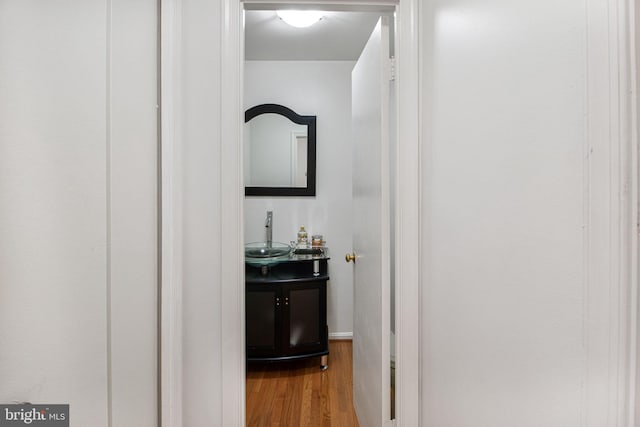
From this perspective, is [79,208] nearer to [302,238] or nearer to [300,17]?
[300,17]

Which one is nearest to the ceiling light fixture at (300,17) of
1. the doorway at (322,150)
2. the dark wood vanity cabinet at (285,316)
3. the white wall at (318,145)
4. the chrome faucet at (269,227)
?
the doorway at (322,150)

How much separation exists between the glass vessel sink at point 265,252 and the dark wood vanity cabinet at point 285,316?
118 mm

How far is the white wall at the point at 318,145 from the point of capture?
3055 mm

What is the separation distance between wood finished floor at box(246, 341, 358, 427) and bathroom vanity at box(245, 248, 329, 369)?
0.16 m

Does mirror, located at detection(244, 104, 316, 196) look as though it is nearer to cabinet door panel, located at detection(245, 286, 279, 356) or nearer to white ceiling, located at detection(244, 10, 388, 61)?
white ceiling, located at detection(244, 10, 388, 61)

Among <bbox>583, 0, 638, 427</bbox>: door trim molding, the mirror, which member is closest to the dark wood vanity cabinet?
the mirror

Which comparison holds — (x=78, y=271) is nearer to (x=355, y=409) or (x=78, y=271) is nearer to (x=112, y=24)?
(x=112, y=24)

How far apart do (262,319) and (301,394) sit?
0.57m

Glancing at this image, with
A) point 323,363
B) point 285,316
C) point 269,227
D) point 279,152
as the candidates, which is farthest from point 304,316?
point 279,152

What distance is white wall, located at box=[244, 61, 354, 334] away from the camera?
3.05 meters

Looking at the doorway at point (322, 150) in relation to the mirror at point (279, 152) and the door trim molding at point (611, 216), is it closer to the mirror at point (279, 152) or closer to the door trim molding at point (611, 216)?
the mirror at point (279, 152)

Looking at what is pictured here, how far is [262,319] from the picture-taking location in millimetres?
2451

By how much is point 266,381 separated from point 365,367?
103cm

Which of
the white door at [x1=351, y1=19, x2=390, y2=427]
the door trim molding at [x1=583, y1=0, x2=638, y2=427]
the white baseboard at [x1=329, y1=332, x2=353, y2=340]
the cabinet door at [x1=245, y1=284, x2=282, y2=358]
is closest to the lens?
the door trim molding at [x1=583, y1=0, x2=638, y2=427]
